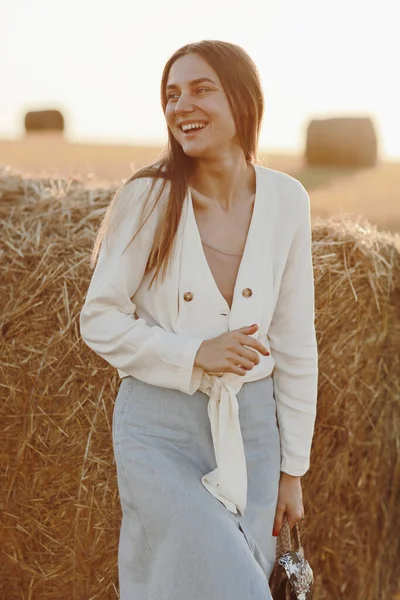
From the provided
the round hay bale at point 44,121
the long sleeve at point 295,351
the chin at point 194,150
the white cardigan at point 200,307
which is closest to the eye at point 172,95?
the chin at point 194,150

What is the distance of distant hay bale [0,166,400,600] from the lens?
322cm

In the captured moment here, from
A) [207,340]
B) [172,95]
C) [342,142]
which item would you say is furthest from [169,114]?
[342,142]

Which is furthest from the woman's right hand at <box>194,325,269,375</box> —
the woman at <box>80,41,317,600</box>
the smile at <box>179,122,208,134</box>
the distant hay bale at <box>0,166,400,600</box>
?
the distant hay bale at <box>0,166,400,600</box>

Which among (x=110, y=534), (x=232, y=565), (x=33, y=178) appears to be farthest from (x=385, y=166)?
(x=232, y=565)

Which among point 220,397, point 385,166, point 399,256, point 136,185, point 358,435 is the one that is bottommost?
point 385,166

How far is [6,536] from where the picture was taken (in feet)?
10.9

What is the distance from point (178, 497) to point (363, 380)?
1.59 m

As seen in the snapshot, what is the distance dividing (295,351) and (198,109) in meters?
0.73

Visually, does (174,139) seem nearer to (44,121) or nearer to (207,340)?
(207,340)

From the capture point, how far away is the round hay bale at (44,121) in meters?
22.2

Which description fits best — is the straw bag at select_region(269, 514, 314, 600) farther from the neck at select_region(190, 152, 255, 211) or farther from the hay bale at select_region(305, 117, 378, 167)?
the hay bale at select_region(305, 117, 378, 167)

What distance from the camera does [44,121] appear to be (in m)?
22.2

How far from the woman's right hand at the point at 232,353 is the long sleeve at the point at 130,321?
0.03 meters

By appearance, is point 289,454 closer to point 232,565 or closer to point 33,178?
point 232,565
